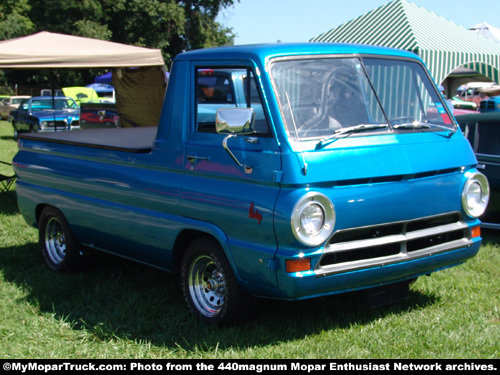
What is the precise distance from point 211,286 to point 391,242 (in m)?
1.42

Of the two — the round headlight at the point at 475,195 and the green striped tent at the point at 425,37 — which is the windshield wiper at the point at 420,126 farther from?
the green striped tent at the point at 425,37

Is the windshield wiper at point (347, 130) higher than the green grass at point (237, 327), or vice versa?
the windshield wiper at point (347, 130)

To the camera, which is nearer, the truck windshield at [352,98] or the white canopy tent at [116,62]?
the truck windshield at [352,98]

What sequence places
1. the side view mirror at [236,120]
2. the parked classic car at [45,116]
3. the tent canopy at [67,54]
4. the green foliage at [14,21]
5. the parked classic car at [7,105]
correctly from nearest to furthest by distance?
the side view mirror at [236,120], the tent canopy at [67,54], the parked classic car at [45,116], the parked classic car at [7,105], the green foliage at [14,21]

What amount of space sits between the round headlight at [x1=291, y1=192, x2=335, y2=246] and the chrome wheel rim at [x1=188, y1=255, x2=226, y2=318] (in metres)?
0.98

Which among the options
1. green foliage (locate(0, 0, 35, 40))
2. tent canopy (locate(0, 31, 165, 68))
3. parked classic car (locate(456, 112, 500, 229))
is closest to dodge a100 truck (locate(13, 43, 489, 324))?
parked classic car (locate(456, 112, 500, 229))

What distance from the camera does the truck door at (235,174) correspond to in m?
4.15

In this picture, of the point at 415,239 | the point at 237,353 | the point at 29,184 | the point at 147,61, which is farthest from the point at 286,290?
the point at 147,61

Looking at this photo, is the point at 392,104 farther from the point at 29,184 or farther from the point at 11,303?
the point at 29,184

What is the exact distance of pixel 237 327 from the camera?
4656 millimetres

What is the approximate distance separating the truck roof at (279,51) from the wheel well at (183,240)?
135 cm

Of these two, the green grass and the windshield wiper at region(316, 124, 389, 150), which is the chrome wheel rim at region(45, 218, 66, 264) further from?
the windshield wiper at region(316, 124, 389, 150)

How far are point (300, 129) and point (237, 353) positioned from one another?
1.59m

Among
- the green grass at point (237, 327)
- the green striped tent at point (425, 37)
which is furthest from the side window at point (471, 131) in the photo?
the green striped tent at point (425, 37)
